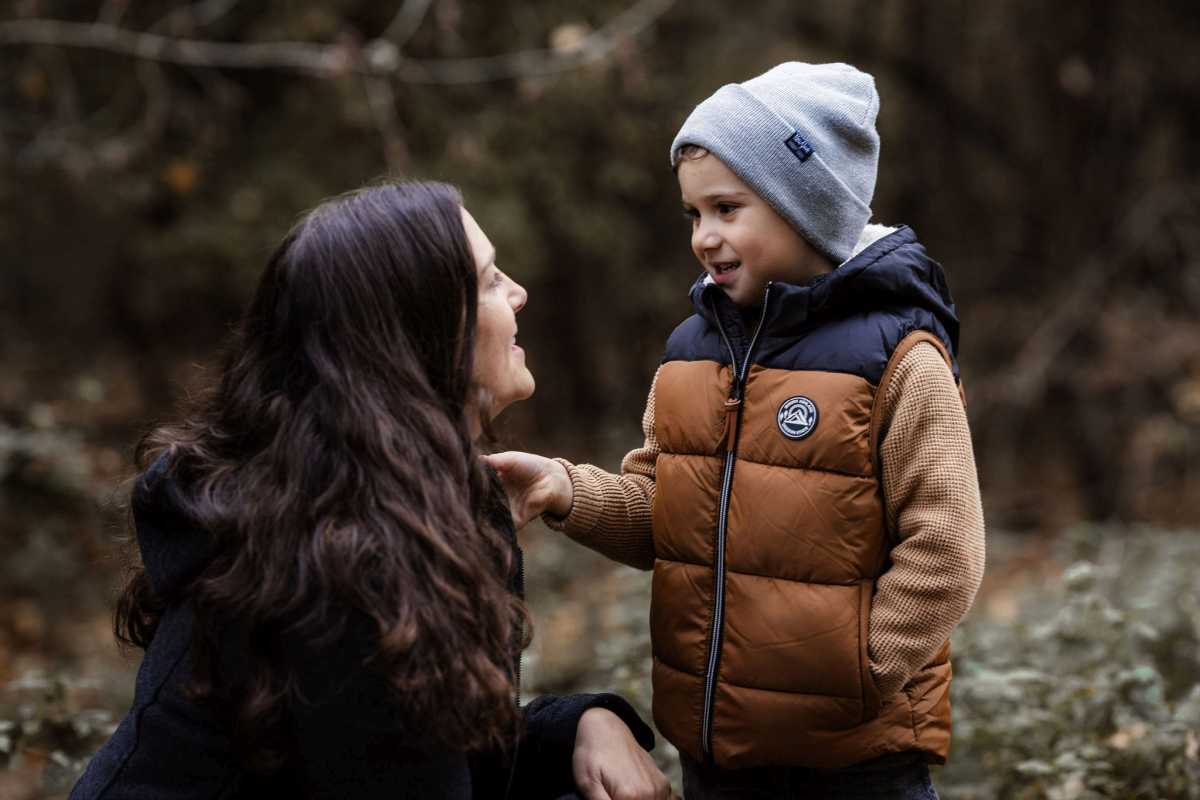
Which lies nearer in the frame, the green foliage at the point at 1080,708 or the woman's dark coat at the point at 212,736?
the woman's dark coat at the point at 212,736

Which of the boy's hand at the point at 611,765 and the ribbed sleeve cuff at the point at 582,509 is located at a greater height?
the ribbed sleeve cuff at the point at 582,509

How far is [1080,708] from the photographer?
3168mm

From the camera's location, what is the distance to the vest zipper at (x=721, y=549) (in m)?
2.15

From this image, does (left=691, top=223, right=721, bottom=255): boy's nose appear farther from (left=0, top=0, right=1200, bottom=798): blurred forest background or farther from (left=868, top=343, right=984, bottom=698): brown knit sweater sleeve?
(left=0, top=0, right=1200, bottom=798): blurred forest background

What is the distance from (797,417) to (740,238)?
0.35 m

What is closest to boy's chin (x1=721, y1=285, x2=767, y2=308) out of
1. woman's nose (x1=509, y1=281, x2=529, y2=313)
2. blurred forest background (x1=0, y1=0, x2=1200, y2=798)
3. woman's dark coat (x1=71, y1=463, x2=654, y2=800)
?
woman's nose (x1=509, y1=281, x2=529, y2=313)

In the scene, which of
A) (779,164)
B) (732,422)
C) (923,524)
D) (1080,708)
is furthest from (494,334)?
(1080,708)

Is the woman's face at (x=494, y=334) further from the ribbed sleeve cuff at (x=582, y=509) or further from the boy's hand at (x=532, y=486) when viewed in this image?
the ribbed sleeve cuff at (x=582, y=509)

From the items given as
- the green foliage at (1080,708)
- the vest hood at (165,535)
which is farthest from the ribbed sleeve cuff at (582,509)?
the green foliage at (1080,708)

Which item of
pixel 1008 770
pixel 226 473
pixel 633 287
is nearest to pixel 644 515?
pixel 226 473

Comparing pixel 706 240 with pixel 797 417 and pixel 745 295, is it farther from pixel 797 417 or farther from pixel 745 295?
pixel 797 417

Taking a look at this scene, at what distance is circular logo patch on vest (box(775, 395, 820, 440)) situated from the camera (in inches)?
82.2

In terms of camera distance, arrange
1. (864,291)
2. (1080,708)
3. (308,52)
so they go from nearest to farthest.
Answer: (864,291) → (1080,708) → (308,52)

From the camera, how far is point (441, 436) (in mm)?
1993
